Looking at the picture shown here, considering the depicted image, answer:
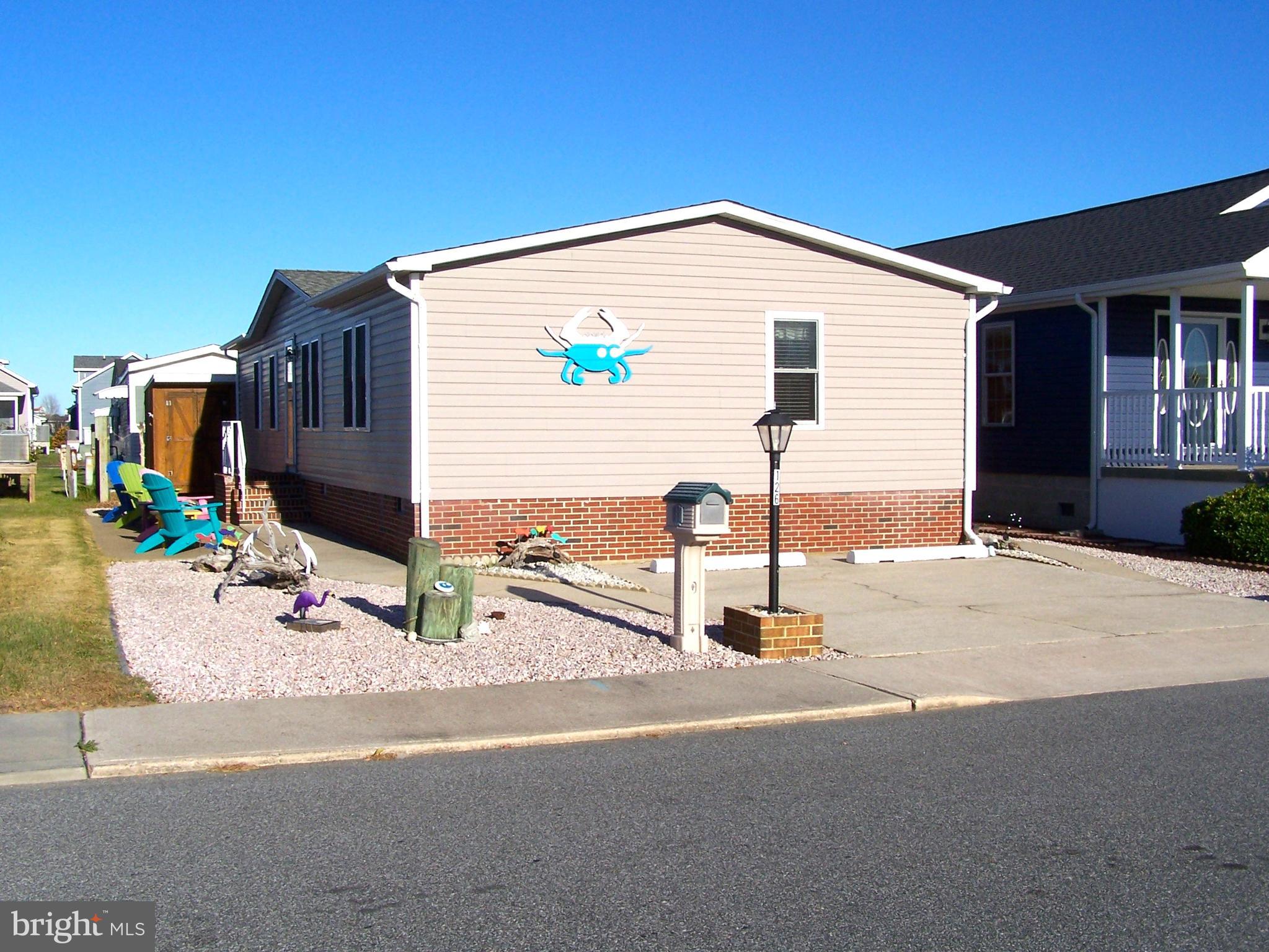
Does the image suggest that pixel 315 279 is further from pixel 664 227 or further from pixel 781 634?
pixel 781 634

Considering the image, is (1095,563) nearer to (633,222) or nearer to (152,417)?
(633,222)

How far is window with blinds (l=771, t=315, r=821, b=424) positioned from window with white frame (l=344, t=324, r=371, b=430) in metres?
5.13

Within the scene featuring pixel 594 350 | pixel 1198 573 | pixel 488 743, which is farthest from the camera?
pixel 594 350

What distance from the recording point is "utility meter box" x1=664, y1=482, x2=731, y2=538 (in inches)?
A: 358

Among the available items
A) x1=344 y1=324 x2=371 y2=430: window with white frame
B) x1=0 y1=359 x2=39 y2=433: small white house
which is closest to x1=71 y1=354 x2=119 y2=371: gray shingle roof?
x1=0 y1=359 x2=39 y2=433: small white house

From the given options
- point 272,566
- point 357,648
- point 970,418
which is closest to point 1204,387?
point 970,418

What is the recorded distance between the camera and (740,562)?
46.5 feet

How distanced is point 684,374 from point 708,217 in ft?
6.12

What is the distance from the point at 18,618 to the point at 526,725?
5.27m

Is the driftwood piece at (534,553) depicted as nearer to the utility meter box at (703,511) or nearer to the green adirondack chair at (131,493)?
the utility meter box at (703,511)

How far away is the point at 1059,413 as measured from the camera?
18.6m

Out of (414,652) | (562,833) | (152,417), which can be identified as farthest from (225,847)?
(152,417)

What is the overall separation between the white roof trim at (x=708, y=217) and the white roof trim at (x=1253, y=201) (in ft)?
18.4

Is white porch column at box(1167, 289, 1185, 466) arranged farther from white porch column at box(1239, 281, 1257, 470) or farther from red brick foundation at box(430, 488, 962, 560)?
red brick foundation at box(430, 488, 962, 560)
